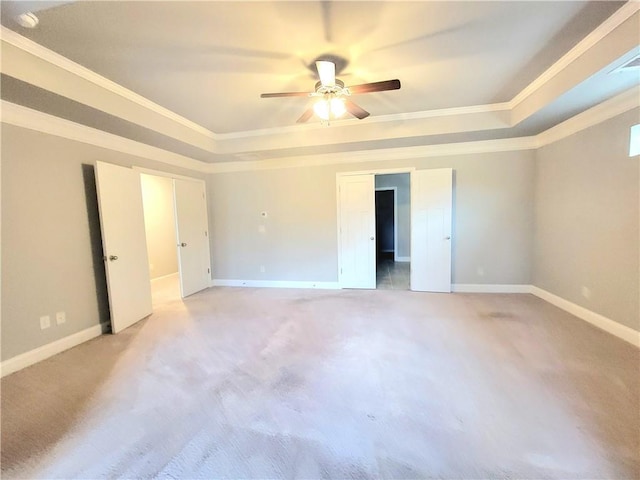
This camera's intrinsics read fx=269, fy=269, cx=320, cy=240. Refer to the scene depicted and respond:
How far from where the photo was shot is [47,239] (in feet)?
8.99

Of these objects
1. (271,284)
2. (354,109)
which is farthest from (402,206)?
(354,109)

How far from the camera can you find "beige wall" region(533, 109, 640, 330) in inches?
104

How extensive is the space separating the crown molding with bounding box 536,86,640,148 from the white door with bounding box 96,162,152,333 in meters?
5.48

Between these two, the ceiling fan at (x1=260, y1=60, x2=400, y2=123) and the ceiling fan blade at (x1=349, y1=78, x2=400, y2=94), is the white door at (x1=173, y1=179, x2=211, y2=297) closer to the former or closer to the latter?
the ceiling fan at (x1=260, y1=60, x2=400, y2=123)

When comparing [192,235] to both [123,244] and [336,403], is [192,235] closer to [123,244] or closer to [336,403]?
[123,244]

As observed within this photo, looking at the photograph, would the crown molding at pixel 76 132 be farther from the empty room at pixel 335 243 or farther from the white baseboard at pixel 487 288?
the white baseboard at pixel 487 288

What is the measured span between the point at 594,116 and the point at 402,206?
178 inches

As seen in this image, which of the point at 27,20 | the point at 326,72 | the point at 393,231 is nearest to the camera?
the point at 27,20

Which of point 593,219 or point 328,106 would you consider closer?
point 328,106

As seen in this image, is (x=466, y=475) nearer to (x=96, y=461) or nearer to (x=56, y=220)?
(x=96, y=461)

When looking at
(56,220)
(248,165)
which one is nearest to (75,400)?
(56,220)

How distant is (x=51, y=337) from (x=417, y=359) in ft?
11.9

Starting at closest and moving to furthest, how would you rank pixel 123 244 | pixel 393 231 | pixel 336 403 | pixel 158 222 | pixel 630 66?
pixel 336 403 < pixel 630 66 < pixel 123 244 < pixel 158 222 < pixel 393 231

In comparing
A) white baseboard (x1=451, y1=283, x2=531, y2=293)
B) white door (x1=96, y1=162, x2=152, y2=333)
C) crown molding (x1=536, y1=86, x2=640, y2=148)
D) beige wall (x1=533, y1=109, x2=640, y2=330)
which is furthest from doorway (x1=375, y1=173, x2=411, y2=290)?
white door (x1=96, y1=162, x2=152, y2=333)
